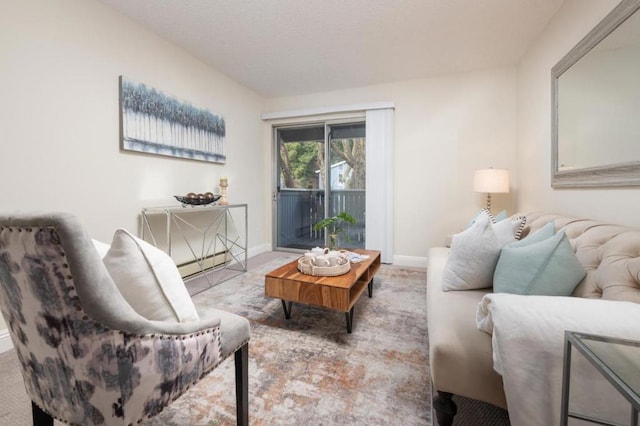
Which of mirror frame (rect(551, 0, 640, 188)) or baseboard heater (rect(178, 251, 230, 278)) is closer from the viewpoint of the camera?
mirror frame (rect(551, 0, 640, 188))

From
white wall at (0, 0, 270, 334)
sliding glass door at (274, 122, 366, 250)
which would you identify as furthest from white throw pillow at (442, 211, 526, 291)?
white wall at (0, 0, 270, 334)

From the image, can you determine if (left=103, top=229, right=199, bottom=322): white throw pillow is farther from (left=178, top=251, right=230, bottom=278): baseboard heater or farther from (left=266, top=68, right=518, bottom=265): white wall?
(left=266, top=68, right=518, bottom=265): white wall

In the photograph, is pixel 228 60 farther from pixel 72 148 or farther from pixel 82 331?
pixel 82 331

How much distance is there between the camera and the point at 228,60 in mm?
3057

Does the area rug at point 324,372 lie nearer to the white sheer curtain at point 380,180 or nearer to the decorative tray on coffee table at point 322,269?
the decorative tray on coffee table at point 322,269

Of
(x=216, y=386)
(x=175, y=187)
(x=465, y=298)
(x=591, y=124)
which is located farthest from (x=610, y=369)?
(x=175, y=187)

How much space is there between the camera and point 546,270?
1096mm

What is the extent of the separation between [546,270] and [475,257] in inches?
15.4

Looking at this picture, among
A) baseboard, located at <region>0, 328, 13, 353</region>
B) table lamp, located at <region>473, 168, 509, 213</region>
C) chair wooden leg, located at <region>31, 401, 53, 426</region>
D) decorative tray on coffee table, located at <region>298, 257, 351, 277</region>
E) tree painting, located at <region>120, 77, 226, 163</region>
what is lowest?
baseboard, located at <region>0, 328, 13, 353</region>

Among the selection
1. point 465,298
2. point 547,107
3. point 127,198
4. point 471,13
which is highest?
point 471,13

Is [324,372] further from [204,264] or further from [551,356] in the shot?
[204,264]

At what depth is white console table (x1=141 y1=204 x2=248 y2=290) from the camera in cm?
259

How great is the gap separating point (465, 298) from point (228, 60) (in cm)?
325

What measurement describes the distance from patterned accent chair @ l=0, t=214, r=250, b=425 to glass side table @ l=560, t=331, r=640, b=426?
998 mm
